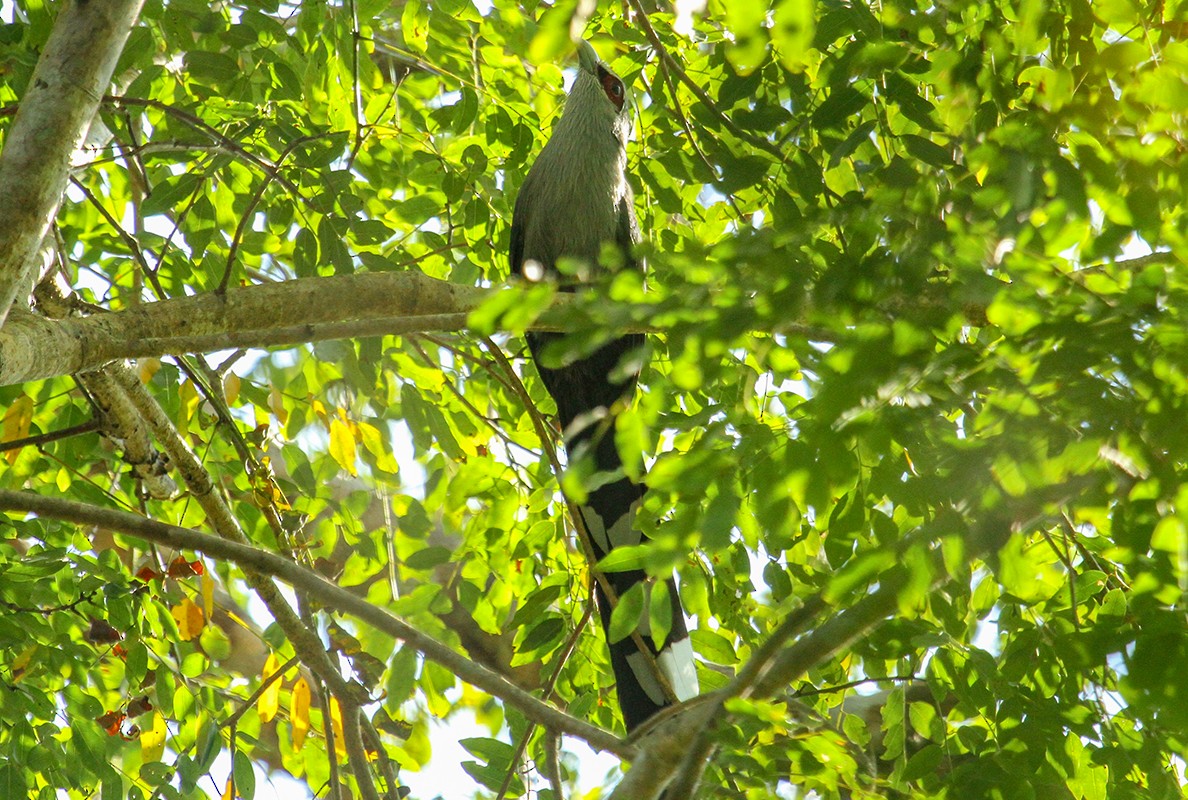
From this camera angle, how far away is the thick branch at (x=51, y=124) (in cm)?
127

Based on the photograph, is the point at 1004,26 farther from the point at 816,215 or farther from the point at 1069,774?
the point at 1069,774

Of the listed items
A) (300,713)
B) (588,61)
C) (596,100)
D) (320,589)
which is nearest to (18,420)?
(300,713)

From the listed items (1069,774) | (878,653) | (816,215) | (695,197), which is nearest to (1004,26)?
(816,215)

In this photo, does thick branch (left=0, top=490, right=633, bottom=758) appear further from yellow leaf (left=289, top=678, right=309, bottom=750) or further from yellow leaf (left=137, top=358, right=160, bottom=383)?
yellow leaf (left=137, top=358, right=160, bottom=383)

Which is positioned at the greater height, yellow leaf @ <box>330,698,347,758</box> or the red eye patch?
the red eye patch

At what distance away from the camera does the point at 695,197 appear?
232 cm

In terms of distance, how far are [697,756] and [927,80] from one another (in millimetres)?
937

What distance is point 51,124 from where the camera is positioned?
1309mm

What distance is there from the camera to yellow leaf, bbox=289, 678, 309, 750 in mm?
2070

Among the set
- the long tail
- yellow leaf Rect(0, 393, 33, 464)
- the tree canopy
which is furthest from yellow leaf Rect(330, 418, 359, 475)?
yellow leaf Rect(0, 393, 33, 464)

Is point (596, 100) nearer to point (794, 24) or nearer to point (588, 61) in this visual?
point (588, 61)

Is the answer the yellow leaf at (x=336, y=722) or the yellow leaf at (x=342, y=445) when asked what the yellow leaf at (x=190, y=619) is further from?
the yellow leaf at (x=342, y=445)

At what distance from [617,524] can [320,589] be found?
1096 mm

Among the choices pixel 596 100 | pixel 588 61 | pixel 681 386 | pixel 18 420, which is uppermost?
pixel 588 61
